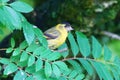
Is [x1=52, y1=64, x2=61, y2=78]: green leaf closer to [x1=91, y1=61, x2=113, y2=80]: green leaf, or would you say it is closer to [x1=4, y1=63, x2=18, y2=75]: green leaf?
[x1=4, y1=63, x2=18, y2=75]: green leaf

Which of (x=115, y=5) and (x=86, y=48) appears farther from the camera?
(x=115, y=5)

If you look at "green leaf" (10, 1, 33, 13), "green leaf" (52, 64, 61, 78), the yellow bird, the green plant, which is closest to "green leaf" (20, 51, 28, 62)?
the green plant

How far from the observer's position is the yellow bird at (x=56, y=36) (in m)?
2.31

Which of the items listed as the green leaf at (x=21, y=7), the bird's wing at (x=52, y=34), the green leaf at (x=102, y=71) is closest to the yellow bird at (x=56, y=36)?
the bird's wing at (x=52, y=34)

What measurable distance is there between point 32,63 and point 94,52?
48 cm

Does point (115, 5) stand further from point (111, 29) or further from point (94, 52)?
point (94, 52)

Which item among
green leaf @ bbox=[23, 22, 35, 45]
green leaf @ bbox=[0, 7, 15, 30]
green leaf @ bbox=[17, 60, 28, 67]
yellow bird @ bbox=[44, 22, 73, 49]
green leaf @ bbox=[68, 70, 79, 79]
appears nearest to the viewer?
green leaf @ bbox=[0, 7, 15, 30]

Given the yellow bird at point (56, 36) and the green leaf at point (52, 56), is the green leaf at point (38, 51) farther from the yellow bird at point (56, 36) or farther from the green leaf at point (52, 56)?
the yellow bird at point (56, 36)

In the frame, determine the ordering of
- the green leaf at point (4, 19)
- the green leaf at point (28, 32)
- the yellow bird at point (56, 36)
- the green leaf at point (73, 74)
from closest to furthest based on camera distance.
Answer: the green leaf at point (4, 19) < the green leaf at point (28, 32) < the green leaf at point (73, 74) < the yellow bird at point (56, 36)

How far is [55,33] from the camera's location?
249cm

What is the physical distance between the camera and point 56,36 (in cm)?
247

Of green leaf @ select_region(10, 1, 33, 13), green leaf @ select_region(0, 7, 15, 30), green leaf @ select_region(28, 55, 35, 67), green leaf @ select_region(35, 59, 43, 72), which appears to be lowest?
green leaf @ select_region(35, 59, 43, 72)

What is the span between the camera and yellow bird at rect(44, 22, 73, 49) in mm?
2309

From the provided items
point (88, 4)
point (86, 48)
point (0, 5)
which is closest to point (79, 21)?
point (88, 4)
